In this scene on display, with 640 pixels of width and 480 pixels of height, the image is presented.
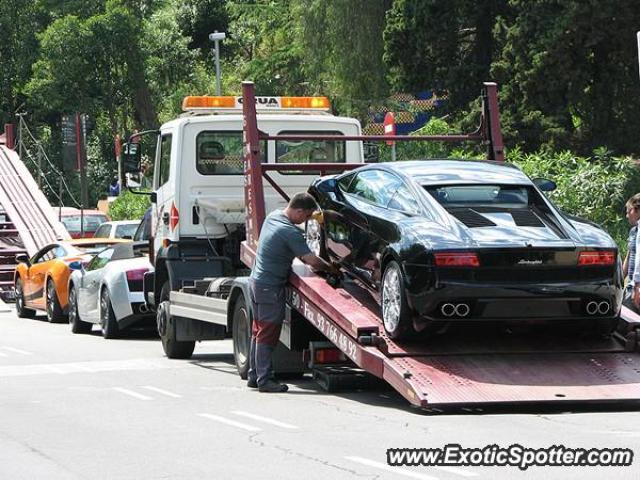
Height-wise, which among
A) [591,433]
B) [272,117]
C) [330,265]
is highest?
[272,117]

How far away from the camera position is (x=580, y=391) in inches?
434

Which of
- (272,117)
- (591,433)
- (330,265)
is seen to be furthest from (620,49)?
(591,433)

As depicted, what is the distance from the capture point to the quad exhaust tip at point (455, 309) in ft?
36.9

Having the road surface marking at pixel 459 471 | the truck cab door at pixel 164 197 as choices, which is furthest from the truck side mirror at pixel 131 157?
the road surface marking at pixel 459 471

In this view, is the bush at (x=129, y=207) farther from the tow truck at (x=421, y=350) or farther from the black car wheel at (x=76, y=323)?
the tow truck at (x=421, y=350)

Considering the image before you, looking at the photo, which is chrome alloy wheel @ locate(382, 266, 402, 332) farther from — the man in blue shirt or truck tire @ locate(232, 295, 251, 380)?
truck tire @ locate(232, 295, 251, 380)

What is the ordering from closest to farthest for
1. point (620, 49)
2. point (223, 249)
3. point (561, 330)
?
point (561, 330) < point (223, 249) < point (620, 49)

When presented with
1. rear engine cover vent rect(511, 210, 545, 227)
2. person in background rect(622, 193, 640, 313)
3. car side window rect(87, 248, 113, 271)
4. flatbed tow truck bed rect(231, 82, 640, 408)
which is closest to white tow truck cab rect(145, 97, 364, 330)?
flatbed tow truck bed rect(231, 82, 640, 408)

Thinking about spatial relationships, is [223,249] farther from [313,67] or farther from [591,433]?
[313,67]

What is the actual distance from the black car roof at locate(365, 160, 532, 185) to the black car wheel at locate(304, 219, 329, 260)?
0.83m

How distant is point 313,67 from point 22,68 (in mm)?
18994

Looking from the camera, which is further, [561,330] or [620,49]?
[620,49]

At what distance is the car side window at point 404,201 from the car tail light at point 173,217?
14.2 ft

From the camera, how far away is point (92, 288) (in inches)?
840
